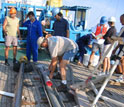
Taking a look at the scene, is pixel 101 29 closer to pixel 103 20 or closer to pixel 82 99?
pixel 103 20

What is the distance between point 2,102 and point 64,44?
1937 millimetres

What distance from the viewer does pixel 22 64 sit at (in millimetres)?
5625

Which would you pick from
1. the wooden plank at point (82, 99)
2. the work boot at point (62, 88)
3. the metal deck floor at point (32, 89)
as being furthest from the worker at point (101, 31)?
the wooden plank at point (82, 99)

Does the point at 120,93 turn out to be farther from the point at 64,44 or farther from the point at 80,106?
the point at 64,44

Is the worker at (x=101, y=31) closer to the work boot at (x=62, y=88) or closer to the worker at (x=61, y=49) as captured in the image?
Result: the worker at (x=61, y=49)

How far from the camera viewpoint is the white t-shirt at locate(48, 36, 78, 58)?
3912 mm

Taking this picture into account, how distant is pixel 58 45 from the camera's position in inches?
159

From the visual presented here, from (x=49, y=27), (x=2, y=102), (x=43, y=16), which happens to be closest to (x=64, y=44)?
(x=2, y=102)

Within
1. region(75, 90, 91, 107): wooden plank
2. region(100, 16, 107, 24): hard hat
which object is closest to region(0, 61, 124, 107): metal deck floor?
region(75, 90, 91, 107): wooden plank

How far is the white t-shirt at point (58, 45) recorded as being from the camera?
154 inches

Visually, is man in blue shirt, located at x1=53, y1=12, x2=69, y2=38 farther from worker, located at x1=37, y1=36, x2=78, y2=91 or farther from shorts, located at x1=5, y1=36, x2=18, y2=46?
worker, located at x1=37, y1=36, x2=78, y2=91

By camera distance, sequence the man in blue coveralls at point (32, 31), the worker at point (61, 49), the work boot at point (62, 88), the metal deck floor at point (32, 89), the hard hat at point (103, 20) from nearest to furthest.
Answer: the metal deck floor at point (32, 89)
the worker at point (61, 49)
the work boot at point (62, 88)
the man in blue coveralls at point (32, 31)
the hard hat at point (103, 20)

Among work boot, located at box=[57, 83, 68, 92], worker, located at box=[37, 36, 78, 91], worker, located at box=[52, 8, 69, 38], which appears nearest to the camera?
worker, located at box=[37, 36, 78, 91]

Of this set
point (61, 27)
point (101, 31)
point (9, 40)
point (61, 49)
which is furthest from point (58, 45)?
point (101, 31)
